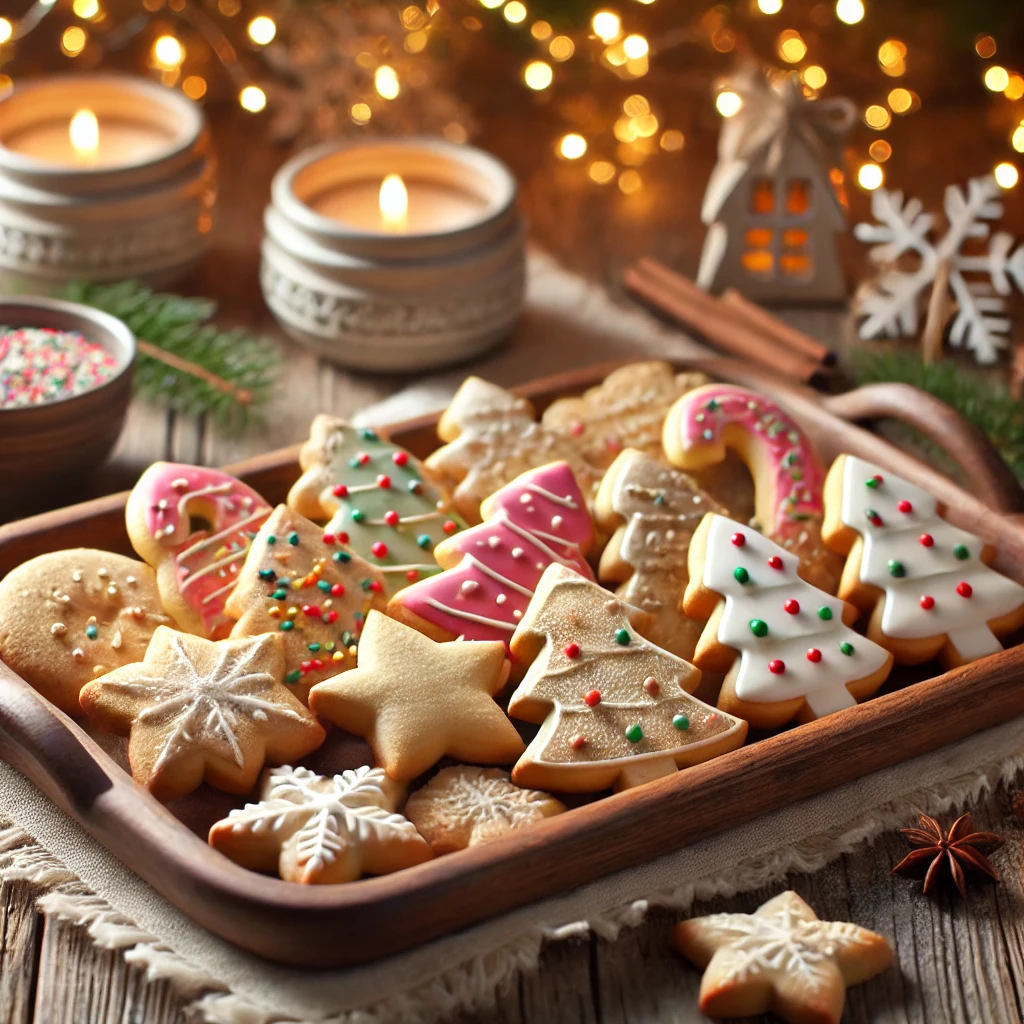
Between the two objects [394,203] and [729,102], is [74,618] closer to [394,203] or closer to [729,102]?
[394,203]

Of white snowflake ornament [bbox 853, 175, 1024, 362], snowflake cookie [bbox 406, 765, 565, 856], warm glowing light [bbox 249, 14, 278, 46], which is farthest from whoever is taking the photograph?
warm glowing light [bbox 249, 14, 278, 46]

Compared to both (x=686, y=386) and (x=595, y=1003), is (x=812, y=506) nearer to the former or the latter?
(x=686, y=386)

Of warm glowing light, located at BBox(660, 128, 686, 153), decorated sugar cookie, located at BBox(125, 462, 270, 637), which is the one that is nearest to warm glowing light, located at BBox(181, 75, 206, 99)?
warm glowing light, located at BBox(660, 128, 686, 153)

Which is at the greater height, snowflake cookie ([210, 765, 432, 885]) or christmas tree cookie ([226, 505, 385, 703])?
christmas tree cookie ([226, 505, 385, 703])

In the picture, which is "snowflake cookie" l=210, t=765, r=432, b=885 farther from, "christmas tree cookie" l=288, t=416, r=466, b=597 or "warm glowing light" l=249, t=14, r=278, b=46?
"warm glowing light" l=249, t=14, r=278, b=46

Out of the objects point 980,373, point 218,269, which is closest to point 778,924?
point 980,373

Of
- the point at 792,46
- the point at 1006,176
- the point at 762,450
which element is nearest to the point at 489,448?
the point at 762,450

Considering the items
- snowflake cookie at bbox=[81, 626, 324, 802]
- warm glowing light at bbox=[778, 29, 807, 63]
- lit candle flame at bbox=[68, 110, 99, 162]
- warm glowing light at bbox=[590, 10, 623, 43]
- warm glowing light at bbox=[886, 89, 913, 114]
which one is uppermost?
warm glowing light at bbox=[590, 10, 623, 43]
